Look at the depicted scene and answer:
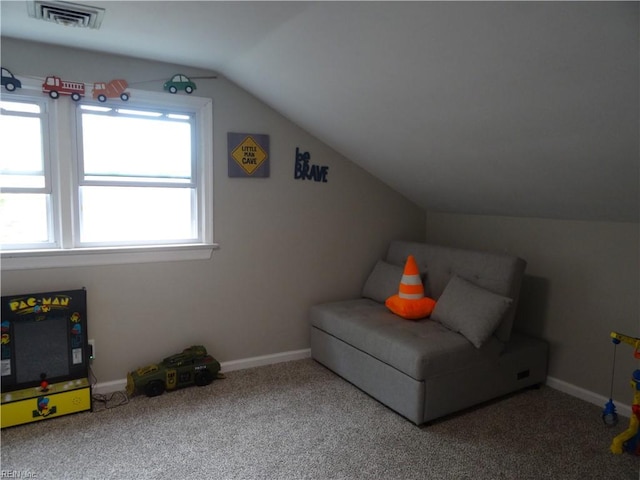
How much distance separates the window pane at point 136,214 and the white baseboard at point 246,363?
0.96 meters

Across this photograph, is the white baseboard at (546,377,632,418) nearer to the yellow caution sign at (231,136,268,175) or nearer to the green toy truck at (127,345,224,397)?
the green toy truck at (127,345,224,397)

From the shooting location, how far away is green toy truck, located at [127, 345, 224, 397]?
2891 millimetres

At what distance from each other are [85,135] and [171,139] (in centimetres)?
54

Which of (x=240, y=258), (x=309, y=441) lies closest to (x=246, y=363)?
(x=240, y=258)

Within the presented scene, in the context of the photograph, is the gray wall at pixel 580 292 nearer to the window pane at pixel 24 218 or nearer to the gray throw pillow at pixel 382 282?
the gray throw pillow at pixel 382 282

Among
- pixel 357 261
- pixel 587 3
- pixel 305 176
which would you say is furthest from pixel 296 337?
pixel 587 3

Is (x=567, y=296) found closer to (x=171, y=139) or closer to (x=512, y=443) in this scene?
(x=512, y=443)

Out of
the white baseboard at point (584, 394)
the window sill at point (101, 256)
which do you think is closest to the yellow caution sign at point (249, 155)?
the window sill at point (101, 256)

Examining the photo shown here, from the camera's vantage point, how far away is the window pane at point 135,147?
2912 mm

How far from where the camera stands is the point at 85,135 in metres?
2.88

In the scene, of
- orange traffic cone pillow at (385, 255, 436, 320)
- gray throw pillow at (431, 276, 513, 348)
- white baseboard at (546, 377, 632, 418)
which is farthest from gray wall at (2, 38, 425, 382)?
white baseboard at (546, 377, 632, 418)

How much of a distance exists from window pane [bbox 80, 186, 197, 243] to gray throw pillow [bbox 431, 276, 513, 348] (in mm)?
1859

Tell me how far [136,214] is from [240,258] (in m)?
0.79

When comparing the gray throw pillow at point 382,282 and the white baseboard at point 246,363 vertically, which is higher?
the gray throw pillow at point 382,282
